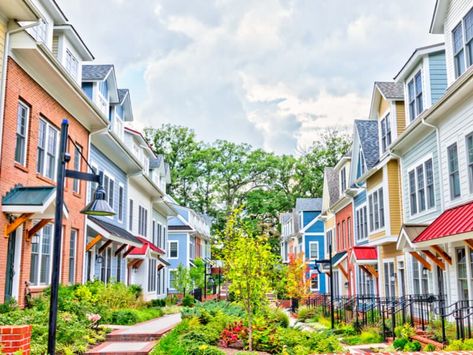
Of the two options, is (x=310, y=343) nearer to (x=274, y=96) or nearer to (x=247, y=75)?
(x=247, y=75)

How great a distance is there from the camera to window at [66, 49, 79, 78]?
1756 centimetres

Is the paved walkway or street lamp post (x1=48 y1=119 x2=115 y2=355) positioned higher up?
street lamp post (x1=48 y1=119 x2=115 y2=355)

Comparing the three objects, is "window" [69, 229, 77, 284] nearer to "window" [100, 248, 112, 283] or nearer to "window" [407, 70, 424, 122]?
"window" [100, 248, 112, 283]

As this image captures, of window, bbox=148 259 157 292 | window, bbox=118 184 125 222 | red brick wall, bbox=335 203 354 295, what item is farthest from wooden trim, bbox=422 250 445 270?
window, bbox=148 259 157 292

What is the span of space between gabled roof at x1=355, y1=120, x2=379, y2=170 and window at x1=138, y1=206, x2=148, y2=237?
1239cm

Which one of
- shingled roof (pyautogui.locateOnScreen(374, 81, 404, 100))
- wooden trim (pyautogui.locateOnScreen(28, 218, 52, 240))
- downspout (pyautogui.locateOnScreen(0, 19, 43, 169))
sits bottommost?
wooden trim (pyautogui.locateOnScreen(28, 218, 52, 240))

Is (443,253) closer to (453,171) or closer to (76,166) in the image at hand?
(453,171)

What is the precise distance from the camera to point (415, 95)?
19.7 m

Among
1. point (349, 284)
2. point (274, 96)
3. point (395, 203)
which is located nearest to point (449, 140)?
point (395, 203)

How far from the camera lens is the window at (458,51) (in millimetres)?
15758

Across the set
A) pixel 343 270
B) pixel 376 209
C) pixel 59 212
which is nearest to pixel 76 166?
pixel 59 212

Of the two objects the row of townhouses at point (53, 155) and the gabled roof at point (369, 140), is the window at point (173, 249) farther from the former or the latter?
the gabled roof at point (369, 140)

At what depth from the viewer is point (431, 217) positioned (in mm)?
17844

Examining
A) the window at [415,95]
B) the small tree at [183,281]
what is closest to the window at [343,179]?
the window at [415,95]
